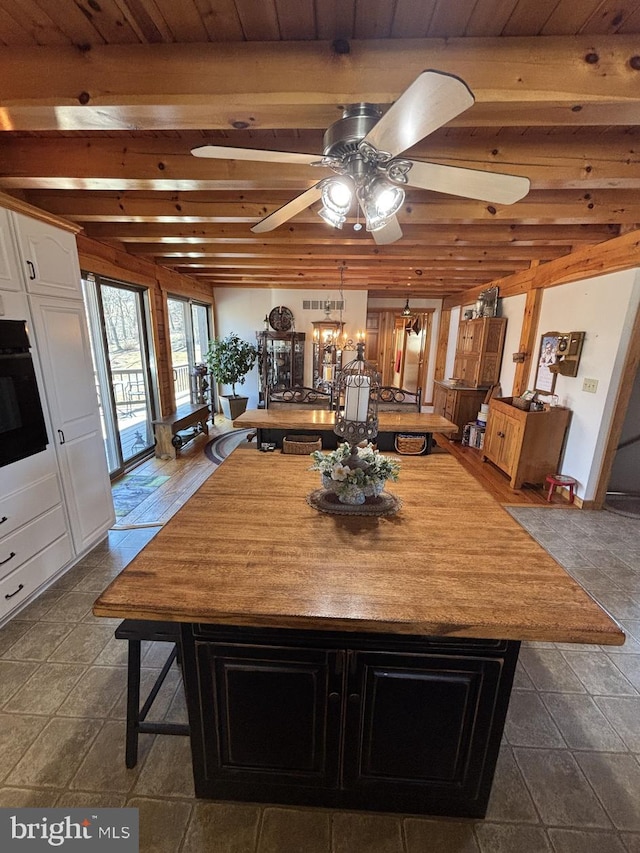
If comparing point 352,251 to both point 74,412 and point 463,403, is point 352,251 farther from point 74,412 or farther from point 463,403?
point 463,403

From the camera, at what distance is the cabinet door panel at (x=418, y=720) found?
1097 mm

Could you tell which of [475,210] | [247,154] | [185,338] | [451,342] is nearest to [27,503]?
[247,154]

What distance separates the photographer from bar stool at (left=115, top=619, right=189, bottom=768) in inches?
51.4

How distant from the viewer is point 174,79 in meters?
1.40

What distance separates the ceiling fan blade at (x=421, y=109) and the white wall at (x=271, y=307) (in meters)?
6.07

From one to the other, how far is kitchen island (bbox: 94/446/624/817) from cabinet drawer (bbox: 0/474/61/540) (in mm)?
1378

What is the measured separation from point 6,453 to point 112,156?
1.86m

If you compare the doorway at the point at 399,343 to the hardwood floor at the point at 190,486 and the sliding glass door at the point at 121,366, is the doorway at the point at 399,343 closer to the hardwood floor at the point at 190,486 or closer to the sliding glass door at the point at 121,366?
the hardwood floor at the point at 190,486

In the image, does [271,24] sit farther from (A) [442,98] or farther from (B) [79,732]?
(B) [79,732]

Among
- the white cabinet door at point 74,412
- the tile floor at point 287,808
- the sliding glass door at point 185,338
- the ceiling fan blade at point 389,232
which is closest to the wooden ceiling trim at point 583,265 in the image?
the ceiling fan blade at point 389,232

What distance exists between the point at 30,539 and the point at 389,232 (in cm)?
282

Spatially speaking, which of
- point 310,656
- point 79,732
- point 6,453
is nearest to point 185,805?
point 79,732

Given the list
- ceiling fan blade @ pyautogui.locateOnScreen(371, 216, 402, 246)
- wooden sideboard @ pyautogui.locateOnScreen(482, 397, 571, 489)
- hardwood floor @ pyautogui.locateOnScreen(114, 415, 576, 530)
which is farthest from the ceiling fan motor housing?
wooden sideboard @ pyautogui.locateOnScreen(482, 397, 571, 489)

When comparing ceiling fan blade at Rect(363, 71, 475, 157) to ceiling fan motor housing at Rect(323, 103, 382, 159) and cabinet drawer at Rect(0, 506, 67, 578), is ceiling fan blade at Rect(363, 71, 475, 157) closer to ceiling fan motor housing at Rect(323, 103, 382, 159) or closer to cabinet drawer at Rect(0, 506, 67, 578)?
ceiling fan motor housing at Rect(323, 103, 382, 159)
